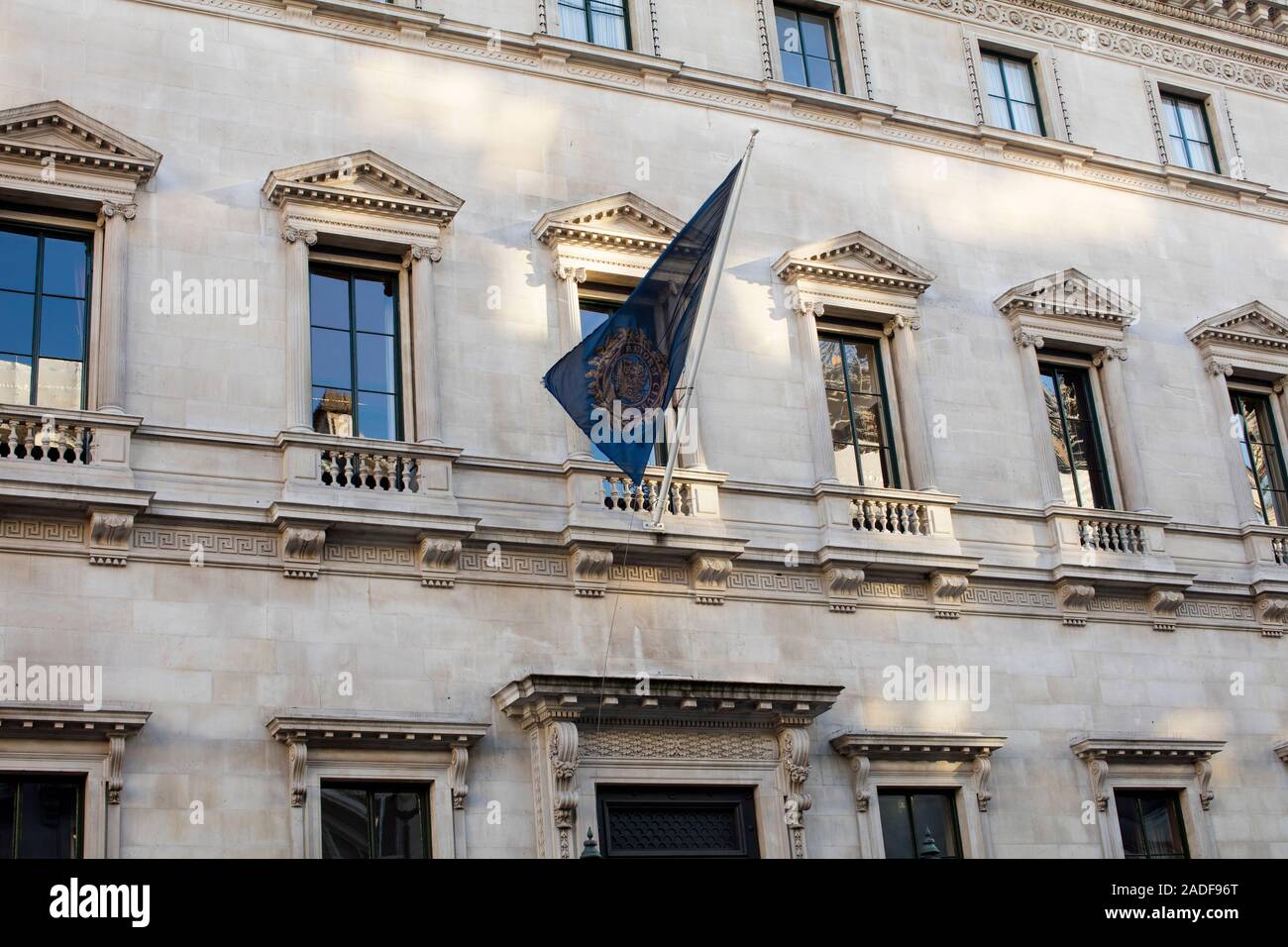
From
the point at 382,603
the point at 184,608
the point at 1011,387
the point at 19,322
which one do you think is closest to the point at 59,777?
the point at 184,608

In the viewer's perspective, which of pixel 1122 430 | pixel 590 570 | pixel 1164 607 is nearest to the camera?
pixel 590 570

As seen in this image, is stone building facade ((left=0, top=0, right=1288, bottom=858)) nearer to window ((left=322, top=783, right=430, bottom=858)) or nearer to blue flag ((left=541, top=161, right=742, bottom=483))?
window ((left=322, top=783, right=430, bottom=858))

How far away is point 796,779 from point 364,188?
8737mm

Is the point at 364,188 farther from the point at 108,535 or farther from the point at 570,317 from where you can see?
the point at 108,535

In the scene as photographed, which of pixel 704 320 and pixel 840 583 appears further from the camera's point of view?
pixel 840 583

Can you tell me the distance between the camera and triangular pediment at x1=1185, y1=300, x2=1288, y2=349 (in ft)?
Result: 83.1

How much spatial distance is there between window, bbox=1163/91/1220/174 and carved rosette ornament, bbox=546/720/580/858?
15397mm

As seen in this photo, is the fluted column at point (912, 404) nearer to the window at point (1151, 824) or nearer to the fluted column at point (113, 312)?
the window at point (1151, 824)

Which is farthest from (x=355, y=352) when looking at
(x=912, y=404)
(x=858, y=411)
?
(x=912, y=404)

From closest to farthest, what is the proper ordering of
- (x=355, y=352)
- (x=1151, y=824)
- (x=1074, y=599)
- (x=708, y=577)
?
(x=355, y=352)
(x=708, y=577)
(x=1151, y=824)
(x=1074, y=599)

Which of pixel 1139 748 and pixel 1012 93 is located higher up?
pixel 1012 93

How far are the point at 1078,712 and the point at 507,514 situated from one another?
8060mm

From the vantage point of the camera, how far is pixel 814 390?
22.0 meters

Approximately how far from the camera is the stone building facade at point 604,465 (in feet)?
57.7
